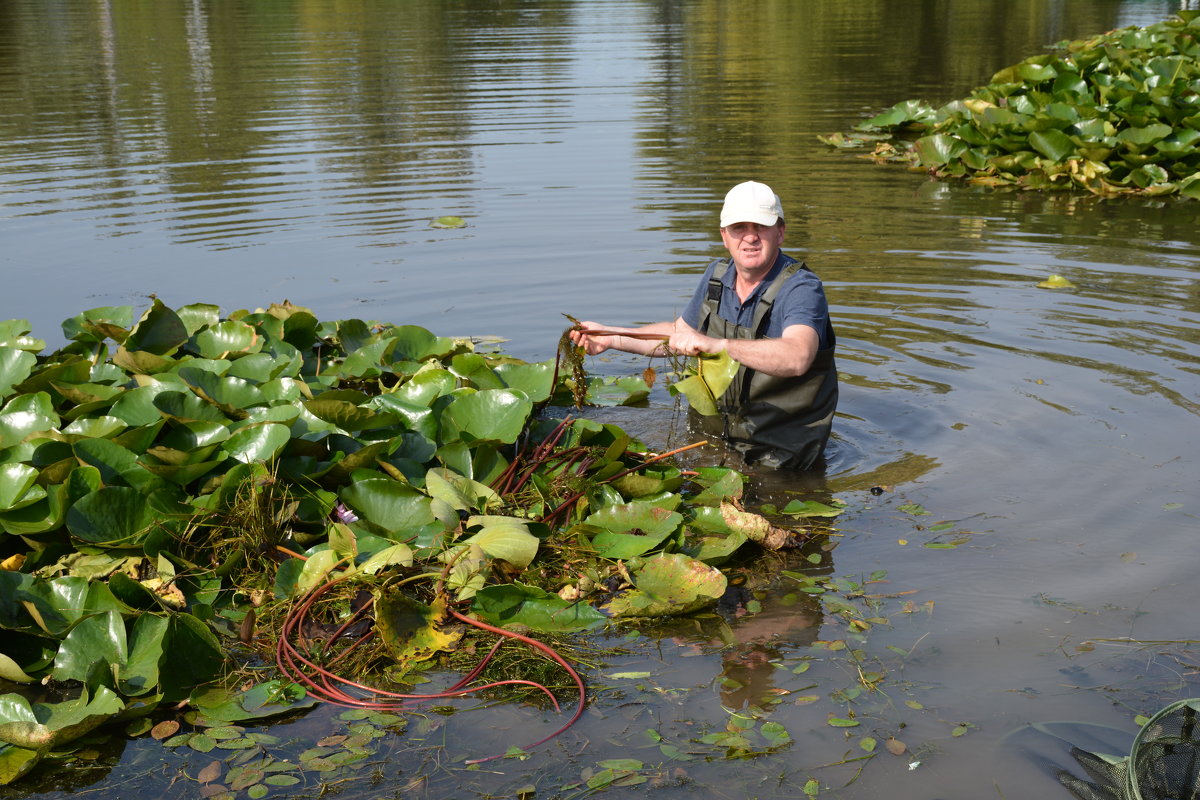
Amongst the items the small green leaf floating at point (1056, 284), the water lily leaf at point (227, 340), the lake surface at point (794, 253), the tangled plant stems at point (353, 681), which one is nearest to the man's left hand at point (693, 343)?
the lake surface at point (794, 253)

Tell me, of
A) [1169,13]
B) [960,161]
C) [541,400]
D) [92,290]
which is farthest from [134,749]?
[1169,13]

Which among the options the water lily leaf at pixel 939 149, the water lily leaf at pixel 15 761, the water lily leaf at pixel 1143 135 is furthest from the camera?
the water lily leaf at pixel 939 149

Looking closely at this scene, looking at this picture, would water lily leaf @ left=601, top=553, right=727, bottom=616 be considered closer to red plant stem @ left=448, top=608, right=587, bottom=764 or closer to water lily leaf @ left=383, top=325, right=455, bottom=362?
red plant stem @ left=448, top=608, right=587, bottom=764

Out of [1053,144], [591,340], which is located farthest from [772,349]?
[1053,144]

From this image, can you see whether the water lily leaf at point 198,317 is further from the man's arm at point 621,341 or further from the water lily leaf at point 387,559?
the water lily leaf at point 387,559

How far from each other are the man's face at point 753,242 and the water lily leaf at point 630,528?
122cm

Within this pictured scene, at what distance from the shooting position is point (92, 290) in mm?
8469

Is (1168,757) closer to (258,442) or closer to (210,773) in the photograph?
(210,773)

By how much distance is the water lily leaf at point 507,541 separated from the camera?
3.86 meters

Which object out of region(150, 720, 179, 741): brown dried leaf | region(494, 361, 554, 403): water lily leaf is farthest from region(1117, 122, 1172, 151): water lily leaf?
region(150, 720, 179, 741): brown dried leaf

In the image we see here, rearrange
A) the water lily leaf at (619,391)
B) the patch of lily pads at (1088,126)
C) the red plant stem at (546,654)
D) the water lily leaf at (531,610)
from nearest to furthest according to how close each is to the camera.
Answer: the red plant stem at (546,654), the water lily leaf at (531,610), the water lily leaf at (619,391), the patch of lily pads at (1088,126)

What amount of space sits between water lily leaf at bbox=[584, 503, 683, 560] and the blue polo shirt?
1.00 m

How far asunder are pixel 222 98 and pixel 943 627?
51.9ft

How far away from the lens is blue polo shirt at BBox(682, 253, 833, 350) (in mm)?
4711
